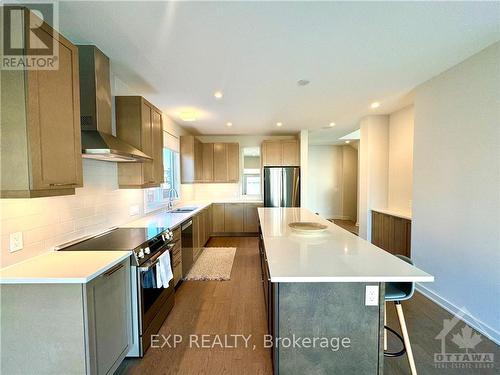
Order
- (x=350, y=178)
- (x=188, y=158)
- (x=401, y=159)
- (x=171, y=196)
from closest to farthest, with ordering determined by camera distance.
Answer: (x=401, y=159)
(x=171, y=196)
(x=188, y=158)
(x=350, y=178)

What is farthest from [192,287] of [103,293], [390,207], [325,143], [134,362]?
[325,143]

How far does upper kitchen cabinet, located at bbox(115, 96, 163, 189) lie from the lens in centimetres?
261

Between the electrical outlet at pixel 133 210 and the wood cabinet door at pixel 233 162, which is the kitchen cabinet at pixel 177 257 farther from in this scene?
the wood cabinet door at pixel 233 162

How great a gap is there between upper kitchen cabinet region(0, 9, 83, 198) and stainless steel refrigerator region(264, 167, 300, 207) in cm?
438

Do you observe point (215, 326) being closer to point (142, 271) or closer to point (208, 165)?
point (142, 271)

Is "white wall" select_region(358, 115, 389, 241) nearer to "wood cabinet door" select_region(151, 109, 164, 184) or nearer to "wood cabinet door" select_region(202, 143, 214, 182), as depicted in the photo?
"wood cabinet door" select_region(202, 143, 214, 182)

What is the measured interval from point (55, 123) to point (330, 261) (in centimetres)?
204

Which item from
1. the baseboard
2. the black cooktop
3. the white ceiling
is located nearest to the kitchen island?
the black cooktop

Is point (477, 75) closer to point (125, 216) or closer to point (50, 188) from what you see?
point (50, 188)

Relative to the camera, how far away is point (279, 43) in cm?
201

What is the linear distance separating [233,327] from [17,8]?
284cm

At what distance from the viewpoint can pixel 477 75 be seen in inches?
87.9

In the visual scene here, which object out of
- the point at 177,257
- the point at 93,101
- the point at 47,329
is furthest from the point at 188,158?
the point at 47,329

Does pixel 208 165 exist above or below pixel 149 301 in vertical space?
above
